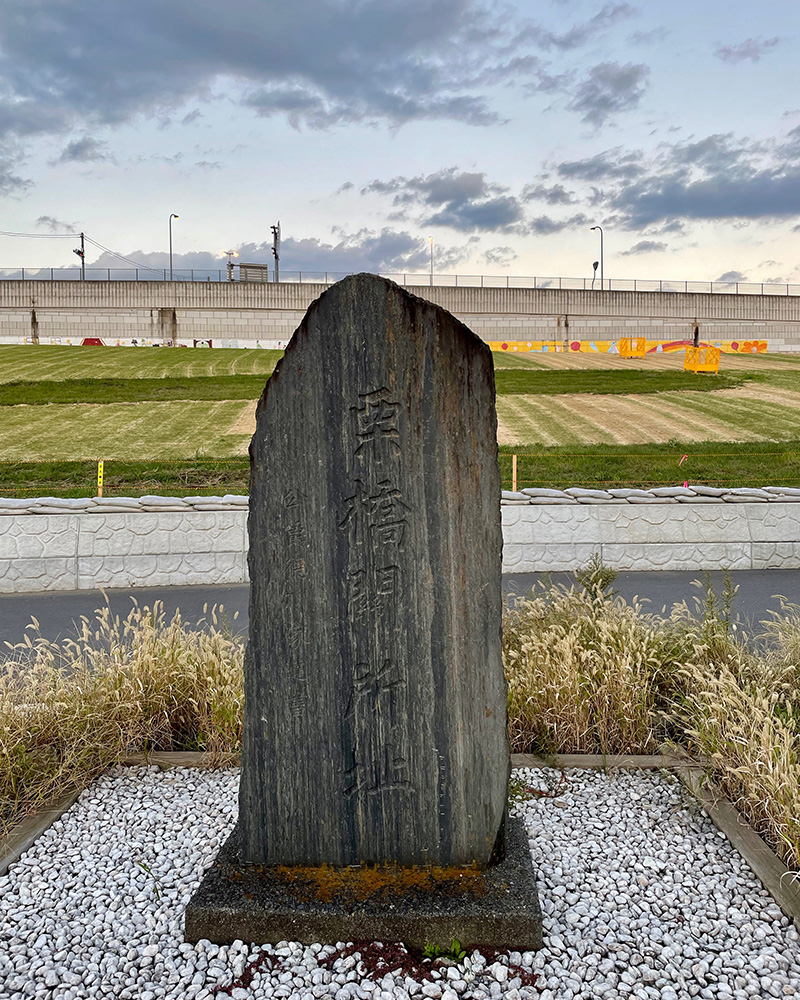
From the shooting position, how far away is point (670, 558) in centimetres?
1046

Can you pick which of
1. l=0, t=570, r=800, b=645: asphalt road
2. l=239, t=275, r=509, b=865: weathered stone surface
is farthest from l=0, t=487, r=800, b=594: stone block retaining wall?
l=239, t=275, r=509, b=865: weathered stone surface

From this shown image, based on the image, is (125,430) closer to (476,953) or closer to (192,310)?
(476,953)

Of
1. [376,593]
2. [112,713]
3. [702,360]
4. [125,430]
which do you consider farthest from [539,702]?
[702,360]

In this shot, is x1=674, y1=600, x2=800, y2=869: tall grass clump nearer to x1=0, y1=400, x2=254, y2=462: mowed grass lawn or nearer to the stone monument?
the stone monument

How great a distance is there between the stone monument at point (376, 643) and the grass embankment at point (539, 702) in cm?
143

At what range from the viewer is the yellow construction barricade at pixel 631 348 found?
36.5m

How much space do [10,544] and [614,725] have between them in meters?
7.52

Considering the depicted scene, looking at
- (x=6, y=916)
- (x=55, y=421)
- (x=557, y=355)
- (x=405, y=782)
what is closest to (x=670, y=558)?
(x=405, y=782)

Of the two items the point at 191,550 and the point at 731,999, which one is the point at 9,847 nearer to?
the point at 731,999

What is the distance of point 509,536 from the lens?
10305mm

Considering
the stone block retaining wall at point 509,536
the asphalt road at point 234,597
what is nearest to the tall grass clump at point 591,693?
the asphalt road at point 234,597

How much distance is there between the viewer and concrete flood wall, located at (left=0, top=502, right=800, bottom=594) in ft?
31.7

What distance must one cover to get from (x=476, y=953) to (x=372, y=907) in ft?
1.39

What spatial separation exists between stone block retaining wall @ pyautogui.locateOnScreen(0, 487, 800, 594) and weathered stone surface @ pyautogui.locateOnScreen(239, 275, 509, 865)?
21.9ft
